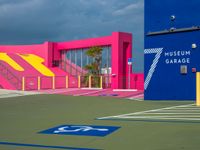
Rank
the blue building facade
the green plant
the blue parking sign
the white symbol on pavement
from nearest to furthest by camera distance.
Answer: the blue parking sign < the white symbol on pavement < the blue building facade < the green plant

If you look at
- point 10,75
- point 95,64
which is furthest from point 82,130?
point 10,75

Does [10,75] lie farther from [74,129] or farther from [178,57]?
[74,129]

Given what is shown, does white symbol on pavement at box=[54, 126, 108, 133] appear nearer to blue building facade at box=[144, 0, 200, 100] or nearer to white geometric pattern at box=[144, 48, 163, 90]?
blue building facade at box=[144, 0, 200, 100]

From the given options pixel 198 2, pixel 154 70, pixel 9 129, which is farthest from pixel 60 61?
pixel 9 129

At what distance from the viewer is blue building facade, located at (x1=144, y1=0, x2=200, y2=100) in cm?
1752

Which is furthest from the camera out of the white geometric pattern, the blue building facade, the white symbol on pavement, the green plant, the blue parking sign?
the green plant

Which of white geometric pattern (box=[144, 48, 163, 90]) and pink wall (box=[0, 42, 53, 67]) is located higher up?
pink wall (box=[0, 42, 53, 67])

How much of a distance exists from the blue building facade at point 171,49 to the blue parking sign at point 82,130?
9827 mm

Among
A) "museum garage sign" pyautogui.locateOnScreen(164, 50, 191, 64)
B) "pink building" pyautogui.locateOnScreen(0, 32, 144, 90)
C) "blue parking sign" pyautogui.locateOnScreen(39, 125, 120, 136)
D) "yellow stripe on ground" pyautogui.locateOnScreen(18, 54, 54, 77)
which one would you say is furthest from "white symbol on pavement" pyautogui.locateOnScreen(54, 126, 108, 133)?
"yellow stripe on ground" pyautogui.locateOnScreen(18, 54, 54, 77)

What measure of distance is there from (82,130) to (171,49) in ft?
36.2

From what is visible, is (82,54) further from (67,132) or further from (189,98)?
(67,132)

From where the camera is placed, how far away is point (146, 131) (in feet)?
27.2

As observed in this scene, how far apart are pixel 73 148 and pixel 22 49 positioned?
116 feet

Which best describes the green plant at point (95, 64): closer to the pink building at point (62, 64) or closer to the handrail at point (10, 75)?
the pink building at point (62, 64)
